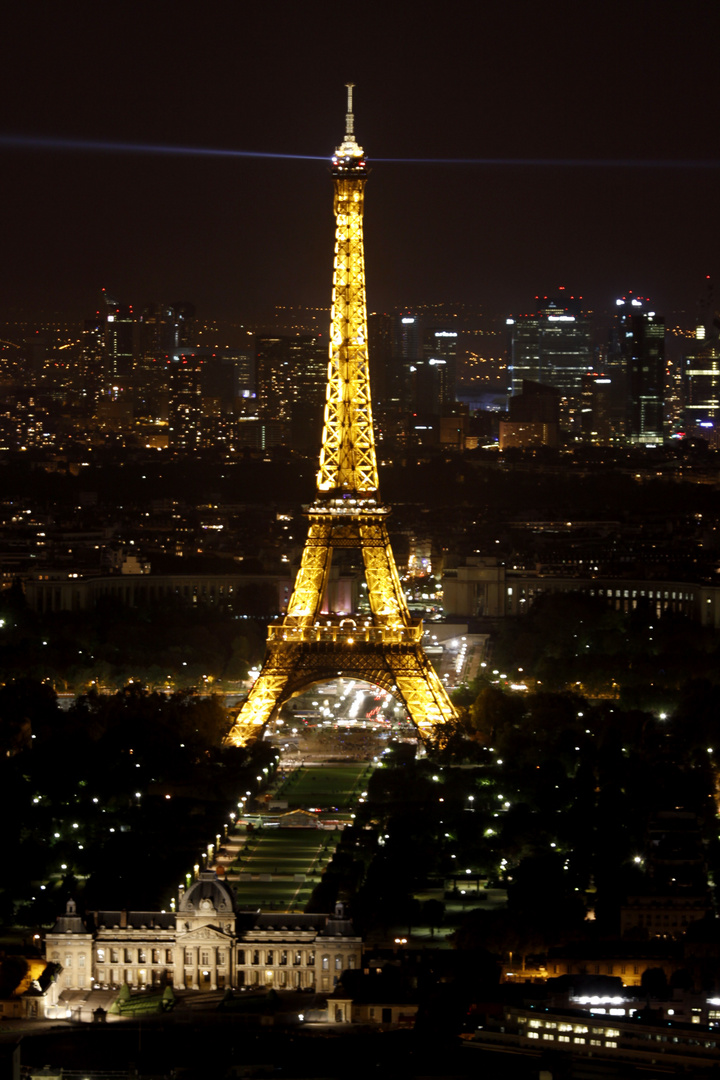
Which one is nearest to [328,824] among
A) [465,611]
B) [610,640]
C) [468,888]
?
[468,888]

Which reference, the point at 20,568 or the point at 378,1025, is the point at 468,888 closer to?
the point at 378,1025

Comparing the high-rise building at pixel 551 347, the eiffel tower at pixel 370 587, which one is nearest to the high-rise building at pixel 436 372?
the high-rise building at pixel 551 347

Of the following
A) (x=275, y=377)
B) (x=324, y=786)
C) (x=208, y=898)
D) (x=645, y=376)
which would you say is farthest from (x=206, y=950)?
(x=645, y=376)

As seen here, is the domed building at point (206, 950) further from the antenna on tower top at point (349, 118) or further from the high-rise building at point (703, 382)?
the high-rise building at point (703, 382)

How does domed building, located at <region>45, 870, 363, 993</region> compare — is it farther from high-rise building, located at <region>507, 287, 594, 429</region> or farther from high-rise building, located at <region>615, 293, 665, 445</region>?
high-rise building, located at <region>507, 287, 594, 429</region>

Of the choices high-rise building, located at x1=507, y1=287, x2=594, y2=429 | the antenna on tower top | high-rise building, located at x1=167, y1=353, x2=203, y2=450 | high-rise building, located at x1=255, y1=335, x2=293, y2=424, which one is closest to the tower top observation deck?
the antenna on tower top

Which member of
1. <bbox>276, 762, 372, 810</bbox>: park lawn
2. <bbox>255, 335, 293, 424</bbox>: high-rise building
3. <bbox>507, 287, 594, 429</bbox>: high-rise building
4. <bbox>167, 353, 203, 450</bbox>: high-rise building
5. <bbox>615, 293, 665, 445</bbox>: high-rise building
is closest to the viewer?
<bbox>276, 762, 372, 810</bbox>: park lawn

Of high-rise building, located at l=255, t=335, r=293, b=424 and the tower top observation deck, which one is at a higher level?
high-rise building, located at l=255, t=335, r=293, b=424
